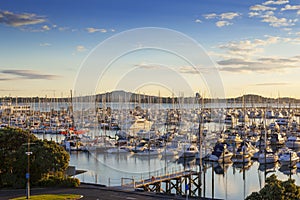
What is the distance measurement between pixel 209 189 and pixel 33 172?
884 inches

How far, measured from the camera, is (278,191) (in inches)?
945

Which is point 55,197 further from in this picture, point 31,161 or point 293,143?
point 293,143

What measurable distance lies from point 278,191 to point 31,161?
22802 millimetres

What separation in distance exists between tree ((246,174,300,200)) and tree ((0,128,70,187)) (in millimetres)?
19884

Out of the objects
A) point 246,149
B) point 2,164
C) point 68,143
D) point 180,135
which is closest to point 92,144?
point 68,143

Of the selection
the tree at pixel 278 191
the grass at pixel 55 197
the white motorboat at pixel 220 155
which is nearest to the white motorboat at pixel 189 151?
the white motorboat at pixel 220 155

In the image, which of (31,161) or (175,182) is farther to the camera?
(175,182)

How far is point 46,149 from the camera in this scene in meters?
37.7

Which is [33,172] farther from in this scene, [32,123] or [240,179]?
[32,123]

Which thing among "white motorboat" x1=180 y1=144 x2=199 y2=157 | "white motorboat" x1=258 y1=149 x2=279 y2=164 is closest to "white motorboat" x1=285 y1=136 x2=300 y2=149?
"white motorboat" x1=258 y1=149 x2=279 y2=164

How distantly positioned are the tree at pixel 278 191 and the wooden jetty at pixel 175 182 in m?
16.5

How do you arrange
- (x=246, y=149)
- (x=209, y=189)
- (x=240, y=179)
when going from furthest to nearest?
(x=246, y=149), (x=240, y=179), (x=209, y=189)

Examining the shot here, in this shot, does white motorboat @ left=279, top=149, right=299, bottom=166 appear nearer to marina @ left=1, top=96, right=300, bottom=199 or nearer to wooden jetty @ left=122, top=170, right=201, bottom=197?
marina @ left=1, top=96, right=300, bottom=199

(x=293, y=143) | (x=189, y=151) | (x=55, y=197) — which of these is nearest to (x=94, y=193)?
(x=55, y=197)
